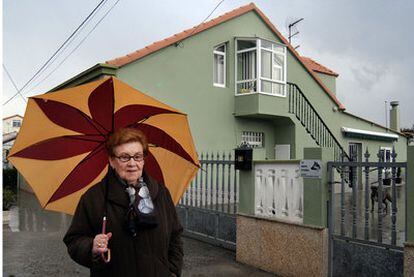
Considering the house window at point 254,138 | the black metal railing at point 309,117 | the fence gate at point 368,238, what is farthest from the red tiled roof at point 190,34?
the fence gate at point 368,238

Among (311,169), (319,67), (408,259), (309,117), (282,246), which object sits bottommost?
(282,246)

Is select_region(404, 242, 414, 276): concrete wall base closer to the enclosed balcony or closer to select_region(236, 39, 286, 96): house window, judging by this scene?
the enclosed balcony

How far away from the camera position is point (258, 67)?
14.8m

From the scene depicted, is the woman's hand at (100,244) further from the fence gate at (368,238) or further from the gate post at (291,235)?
the gate post at (291,235)

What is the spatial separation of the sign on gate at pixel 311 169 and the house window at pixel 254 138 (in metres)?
10.2

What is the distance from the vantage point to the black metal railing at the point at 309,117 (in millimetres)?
16391

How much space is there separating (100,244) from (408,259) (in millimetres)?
3484

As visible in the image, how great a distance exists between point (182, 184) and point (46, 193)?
3.57 ft

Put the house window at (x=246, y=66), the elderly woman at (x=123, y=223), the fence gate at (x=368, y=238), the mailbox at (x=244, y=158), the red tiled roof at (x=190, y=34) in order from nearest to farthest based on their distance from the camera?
the elderly woman at (x=123, y=223) → the fence gate at (x=368, y=238) → the mailbox at (x=244, y=158) → the red tiled roof at (x=190, y=34) → the house window at (x=246, y=66)

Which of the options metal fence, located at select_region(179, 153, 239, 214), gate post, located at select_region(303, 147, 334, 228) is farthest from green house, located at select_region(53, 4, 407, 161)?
gate post, located at select_region(303, 147, 334, 228)

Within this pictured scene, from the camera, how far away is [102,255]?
2303 mm

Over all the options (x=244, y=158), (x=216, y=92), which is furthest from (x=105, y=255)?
(x=216, y=92)

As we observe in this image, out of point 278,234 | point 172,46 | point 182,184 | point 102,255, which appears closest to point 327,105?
point 172,46

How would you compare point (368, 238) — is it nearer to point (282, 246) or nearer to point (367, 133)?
point (282, 246)
